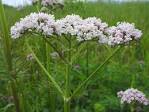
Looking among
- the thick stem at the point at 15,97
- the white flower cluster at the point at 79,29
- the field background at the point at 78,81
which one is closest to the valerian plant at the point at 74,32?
the white flower cluster at the point at 79,29

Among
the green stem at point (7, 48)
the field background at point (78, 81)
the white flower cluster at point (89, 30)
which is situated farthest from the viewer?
the field background at point (78, 81)

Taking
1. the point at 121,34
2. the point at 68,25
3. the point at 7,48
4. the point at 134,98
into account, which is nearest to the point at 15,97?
the point at 7,48

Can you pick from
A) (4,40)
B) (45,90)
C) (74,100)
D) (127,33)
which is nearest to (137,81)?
(74,100)

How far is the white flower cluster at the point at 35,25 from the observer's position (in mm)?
2494

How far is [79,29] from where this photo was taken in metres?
2.47

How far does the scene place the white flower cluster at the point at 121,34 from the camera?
2479mm

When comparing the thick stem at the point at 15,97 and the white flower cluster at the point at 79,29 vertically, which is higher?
the white flower cluster at the point at 79,29

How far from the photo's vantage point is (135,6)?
31.5 ft

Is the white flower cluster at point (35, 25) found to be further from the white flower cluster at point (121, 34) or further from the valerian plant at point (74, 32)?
the white flower cluster at point (121, 34)

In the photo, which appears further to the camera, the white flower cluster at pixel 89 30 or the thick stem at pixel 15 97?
the thick stem at pixel 15 97

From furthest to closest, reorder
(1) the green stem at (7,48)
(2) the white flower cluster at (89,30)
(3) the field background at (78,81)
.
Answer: (3) the field background at (78,81) < (1) the green stem at (7,48) < (2) the white flower cluster at (89,30)

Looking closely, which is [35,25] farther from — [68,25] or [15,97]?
[15,97]

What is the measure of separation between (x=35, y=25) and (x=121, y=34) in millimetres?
443

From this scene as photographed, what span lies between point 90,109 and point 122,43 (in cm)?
135
